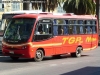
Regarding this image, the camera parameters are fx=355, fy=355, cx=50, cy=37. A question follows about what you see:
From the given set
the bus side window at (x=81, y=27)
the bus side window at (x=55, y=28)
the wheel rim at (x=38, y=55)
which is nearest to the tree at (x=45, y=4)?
the bus side window at (x=81, y=27)

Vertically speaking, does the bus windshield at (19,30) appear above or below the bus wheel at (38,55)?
above

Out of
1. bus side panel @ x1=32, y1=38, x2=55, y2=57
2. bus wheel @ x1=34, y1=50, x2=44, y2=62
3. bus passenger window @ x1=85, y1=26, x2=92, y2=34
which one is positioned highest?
bus passenger window @ x1=85, y1=26, x2=92, y2=34

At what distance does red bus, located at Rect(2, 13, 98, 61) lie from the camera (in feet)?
62.0

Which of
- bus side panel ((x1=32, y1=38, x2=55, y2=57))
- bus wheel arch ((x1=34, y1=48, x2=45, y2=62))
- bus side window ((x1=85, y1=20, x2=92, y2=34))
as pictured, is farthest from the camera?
bus side window ((x1=85, y1=20, x2=92, y2=34))

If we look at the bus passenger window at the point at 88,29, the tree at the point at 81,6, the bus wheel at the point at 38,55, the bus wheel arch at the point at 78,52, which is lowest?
the bus wheel arch at the point at 78,52

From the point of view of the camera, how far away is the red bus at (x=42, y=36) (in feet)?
62.0

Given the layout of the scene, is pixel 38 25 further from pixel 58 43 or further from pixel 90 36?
pixel 90 36

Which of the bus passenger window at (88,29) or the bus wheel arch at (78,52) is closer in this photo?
the bus wheel arch at (78,52)

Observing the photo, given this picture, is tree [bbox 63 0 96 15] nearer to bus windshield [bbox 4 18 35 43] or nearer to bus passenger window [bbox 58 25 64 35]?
bus passenger window [bbox 58 25 64 35]

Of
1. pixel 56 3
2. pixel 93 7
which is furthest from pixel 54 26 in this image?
pixel 93 7

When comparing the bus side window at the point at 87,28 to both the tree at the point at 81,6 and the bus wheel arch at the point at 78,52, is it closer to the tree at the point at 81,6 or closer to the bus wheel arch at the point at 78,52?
the bus wheel arch at the point at 78,52

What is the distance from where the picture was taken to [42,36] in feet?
64.1

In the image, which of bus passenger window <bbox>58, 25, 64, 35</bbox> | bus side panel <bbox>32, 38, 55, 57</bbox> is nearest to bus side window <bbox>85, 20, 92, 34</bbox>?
bus passenger window <bbox>58, 25, 64, 35</bbox>

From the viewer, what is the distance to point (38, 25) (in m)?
19.3
